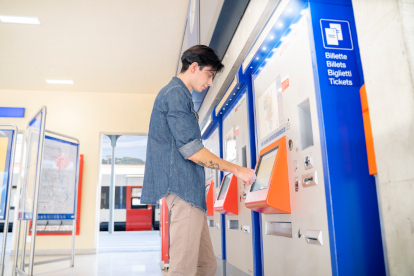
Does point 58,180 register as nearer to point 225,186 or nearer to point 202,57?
point 225,186

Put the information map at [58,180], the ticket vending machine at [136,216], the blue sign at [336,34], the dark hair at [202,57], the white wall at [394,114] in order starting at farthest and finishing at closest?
the ticket vending machine at [136,216] → the information map at [58,180] → the dark hair at [202,57] → the blue sign at [336,34] → the white wall at [394,114]

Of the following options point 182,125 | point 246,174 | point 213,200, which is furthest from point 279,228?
point 213,200

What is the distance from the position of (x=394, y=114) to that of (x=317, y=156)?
0.56m

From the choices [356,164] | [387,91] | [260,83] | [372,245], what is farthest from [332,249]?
[260,83]

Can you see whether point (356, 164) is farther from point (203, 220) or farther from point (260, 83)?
point (260, 83)

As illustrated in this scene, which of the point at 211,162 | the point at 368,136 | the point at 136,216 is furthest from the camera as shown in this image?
the point at 136,216

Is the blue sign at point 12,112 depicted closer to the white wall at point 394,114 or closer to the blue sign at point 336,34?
the blue sign at point 336,34

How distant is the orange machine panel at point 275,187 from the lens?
1.62 m

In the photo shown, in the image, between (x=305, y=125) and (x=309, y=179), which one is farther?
(x=305, y=125)

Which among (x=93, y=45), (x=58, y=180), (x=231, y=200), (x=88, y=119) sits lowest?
(x=231, y=200)

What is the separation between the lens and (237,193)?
2.70 metres

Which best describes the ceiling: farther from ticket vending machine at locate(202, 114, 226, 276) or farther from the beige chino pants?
the beige chino pants

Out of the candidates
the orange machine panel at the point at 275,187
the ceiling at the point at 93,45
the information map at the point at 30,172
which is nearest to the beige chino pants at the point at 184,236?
the orange machine panel at the point at 275,187

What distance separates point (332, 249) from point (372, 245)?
0.50 ft
